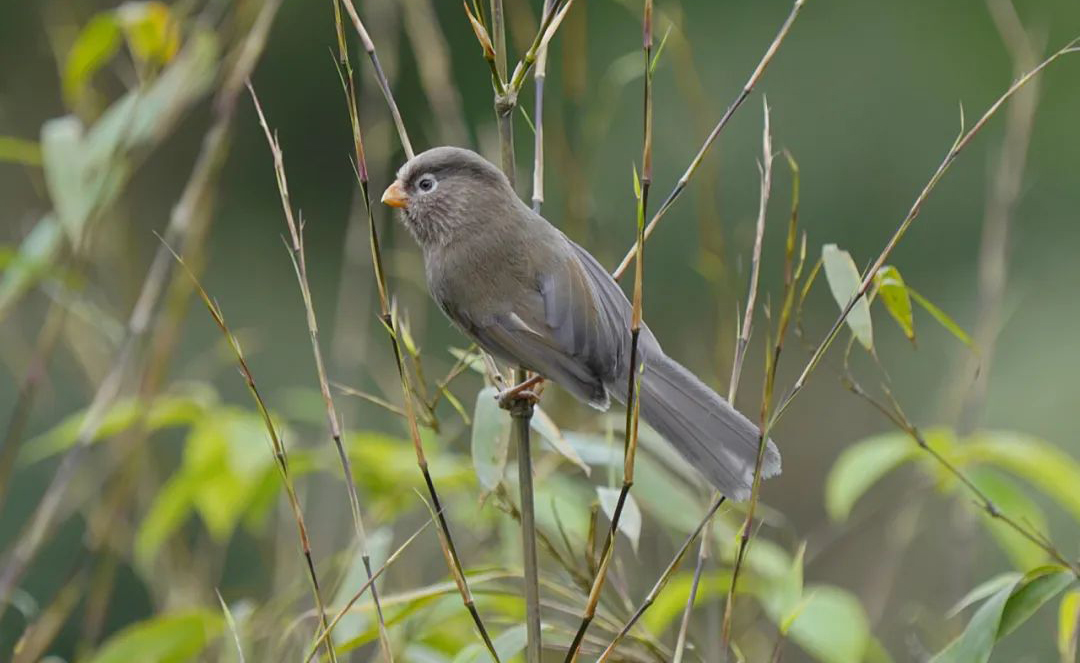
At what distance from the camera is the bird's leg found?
205 centimetres

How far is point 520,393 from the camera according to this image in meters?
2.14

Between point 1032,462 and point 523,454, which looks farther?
point 1032,462

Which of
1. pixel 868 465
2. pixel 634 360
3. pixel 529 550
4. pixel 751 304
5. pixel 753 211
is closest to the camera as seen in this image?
pixel 634 360

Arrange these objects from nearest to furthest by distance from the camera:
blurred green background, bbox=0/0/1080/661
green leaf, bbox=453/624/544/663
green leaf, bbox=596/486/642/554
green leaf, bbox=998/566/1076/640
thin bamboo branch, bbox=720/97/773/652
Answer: thin bamboo branch, bbox=720/97/773/652, green leaf, bbox=998/566/1076/640, green leaf, bbox=453/624/544/663, green leaf, bbox=596/486/642/554, blurred green background, bbox=0/0/1080/661

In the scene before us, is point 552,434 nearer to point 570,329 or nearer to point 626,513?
point 626,513

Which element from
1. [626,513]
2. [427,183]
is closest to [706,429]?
[626,513]

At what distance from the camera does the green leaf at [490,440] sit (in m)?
1.90

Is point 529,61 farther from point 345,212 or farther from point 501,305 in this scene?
point 345,212

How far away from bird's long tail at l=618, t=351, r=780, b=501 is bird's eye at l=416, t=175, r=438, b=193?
2.07 ft

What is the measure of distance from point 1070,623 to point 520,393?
2.79 ft

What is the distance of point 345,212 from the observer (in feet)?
24.9

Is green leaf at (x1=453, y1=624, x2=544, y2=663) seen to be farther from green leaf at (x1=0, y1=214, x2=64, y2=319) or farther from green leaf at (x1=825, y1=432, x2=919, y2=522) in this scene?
green leaf at (x1=0, y1=214, x2=64, y2=319)

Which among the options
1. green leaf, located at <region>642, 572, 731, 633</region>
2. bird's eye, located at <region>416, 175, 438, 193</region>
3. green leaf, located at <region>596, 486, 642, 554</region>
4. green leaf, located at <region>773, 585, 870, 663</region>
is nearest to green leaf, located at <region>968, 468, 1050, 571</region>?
green leaf, located at <region>773, 585, 870, 663</region>

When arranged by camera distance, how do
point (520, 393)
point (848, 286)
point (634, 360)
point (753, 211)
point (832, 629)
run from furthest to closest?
point (753, 211) → point (832, 629) → point (520, 393) → point (848, 286) → point (634, 360)
